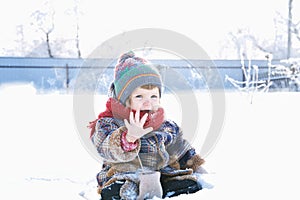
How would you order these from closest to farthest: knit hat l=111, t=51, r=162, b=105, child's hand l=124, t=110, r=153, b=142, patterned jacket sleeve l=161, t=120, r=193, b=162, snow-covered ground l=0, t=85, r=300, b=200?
child's hand l=124, t=110, r=153, b=142
snow-covered ground l=0, t=85, r=300, b=200
knit hat l=111, t=51, r=162, b=105
patterned jacket sleeve l=161, t=120, r=193, b=162

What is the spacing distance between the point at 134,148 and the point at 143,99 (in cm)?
28

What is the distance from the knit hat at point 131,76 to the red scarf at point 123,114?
37 millimetres

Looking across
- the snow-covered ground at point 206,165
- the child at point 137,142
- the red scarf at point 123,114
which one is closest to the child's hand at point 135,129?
the child at point 137,142

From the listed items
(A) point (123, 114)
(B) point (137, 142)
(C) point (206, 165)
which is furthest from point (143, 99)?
(C) point (206, 165)

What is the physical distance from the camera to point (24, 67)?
47.3 ft

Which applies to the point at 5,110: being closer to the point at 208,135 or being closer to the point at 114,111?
the point at 208,135

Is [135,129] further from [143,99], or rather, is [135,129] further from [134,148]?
[143,99]

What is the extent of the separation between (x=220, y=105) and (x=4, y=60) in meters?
13.7

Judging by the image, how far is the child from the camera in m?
1.57

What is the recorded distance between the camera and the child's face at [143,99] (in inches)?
68.4

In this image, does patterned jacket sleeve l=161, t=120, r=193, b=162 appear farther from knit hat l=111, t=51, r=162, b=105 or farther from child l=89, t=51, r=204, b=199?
knit hat l=111, t=51, r=162, b=105

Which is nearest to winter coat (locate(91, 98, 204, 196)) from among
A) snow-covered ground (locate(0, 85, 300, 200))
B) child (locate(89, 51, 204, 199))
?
child (locate(89, 51, 204, 199))

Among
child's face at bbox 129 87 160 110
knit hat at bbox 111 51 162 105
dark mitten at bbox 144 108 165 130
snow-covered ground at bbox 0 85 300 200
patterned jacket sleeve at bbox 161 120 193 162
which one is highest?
knit hat at bbox 111 51 162 105

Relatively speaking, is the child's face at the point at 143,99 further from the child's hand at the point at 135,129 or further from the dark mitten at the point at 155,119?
the child's hand at the point at 135,129
